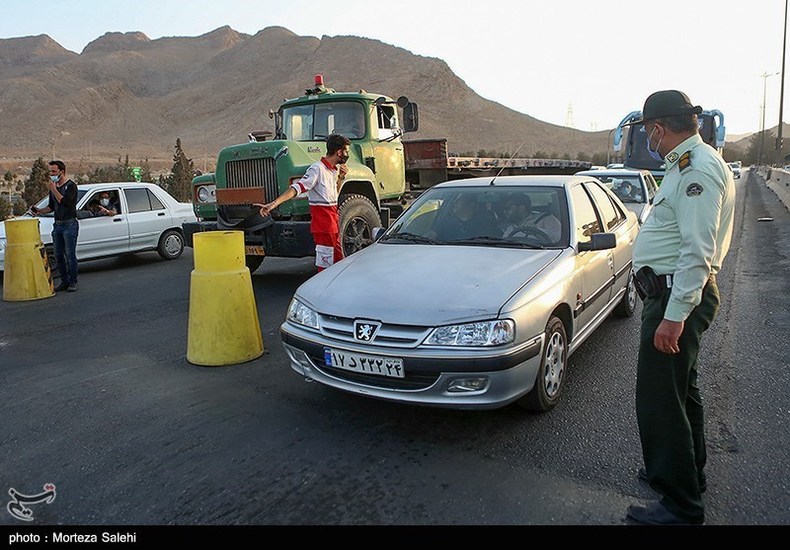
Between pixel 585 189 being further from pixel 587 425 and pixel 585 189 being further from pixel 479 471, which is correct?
pixel 479 471

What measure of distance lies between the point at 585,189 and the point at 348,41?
113 meters

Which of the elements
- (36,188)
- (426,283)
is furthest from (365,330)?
(36,188)

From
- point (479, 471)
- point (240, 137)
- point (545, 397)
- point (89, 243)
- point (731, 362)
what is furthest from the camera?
point (240, 137)

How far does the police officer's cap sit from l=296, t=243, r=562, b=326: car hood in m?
1.28

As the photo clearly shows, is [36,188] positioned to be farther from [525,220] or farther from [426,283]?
[426,283]

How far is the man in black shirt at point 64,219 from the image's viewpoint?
8.08 meters

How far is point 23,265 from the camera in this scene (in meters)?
7.96

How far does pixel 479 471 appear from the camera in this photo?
314 cm

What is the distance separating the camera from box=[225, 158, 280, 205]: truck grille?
7613 millimetres

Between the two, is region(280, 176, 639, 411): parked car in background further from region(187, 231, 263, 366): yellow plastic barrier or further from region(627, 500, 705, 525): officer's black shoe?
region(187, 231, 263, 366): yellow plastic barrier

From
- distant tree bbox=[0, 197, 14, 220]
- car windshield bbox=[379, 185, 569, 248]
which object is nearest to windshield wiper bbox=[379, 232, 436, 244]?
car windshield bbox=[379, 185, 569, 248]

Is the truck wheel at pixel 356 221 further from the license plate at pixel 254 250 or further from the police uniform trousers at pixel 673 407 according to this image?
the police uniform trousers at pixel 673 407

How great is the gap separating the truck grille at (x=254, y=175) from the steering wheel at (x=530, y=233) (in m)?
3.94

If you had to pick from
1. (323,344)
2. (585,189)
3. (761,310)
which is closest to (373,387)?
(323,344)
